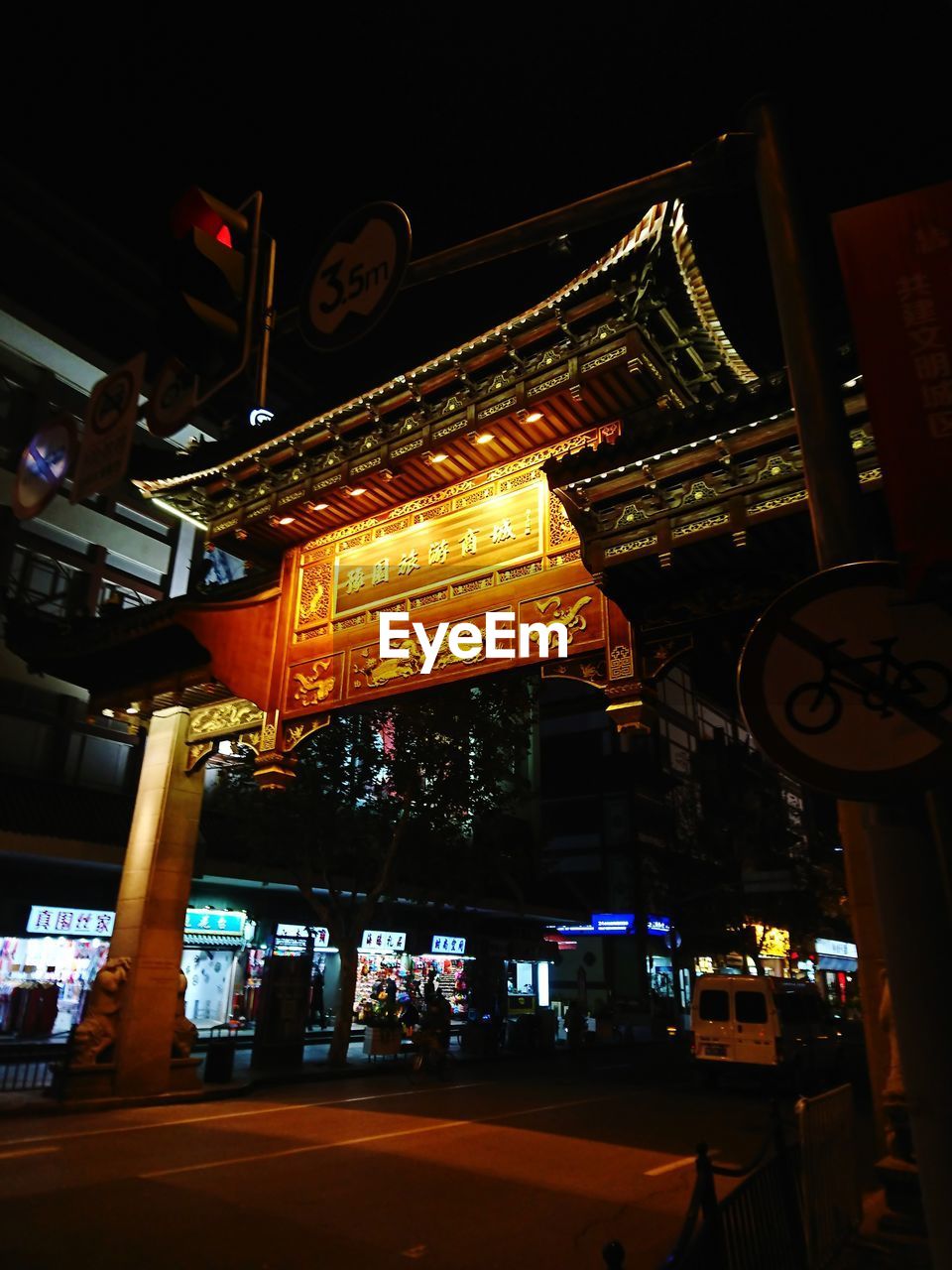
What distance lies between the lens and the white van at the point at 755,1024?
1755 centimetres

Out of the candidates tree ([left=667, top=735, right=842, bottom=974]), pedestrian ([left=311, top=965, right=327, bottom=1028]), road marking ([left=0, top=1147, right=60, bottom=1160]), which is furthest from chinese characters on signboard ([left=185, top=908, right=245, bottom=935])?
tree ([left=667, top=735, right=842, bottom=974])

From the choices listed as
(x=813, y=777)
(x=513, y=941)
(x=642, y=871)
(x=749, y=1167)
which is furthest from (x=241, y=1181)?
(x=642, y=871)

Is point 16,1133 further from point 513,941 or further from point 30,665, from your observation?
point 513,941

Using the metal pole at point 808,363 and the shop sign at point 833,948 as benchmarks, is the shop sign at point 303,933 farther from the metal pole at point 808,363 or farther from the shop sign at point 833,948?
the shop sign at point 833,948

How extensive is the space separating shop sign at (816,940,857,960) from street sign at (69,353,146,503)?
51856 millimetres

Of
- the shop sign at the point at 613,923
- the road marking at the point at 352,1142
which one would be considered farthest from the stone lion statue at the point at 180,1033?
the shop sign at the point at 613,923

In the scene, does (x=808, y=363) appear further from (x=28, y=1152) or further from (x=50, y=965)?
(x=50, y=965)

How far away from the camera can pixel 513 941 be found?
1275 inches

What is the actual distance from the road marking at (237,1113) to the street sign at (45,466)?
7854 millimetres

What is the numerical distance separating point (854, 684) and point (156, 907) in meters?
14.2

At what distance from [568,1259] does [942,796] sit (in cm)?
606

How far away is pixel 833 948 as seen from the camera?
5319cm

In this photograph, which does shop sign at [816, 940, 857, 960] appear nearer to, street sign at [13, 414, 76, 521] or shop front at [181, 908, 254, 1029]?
shop front at [181, 908, 254, 1029]

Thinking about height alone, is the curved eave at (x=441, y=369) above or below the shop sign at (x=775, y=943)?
above
